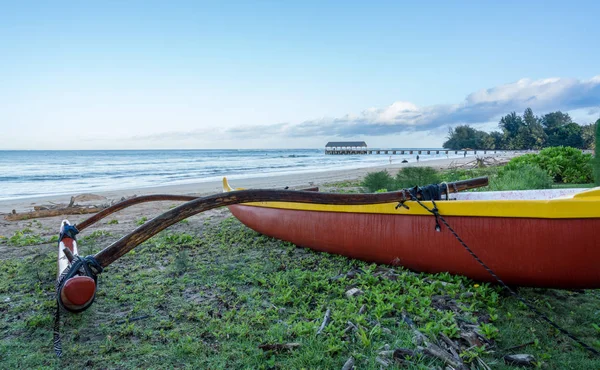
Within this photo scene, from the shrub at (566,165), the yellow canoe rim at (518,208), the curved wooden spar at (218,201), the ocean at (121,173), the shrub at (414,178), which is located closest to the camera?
the yellow canoe rim at (518,208)

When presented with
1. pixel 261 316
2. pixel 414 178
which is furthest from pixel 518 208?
pixel 414 178

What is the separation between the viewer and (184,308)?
2816 millimetres

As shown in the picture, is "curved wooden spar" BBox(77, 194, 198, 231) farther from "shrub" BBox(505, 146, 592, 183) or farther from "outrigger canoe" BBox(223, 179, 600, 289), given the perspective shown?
"shrub" BBox(505, 146, 592, 183)

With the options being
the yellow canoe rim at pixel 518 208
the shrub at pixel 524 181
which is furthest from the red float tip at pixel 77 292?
the shrub at pixel 524 181

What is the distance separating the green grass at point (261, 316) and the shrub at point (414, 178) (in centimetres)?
407

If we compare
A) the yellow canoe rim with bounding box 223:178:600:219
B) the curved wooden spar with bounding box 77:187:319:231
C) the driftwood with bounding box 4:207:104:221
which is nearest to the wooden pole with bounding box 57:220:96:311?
the curved wooden spar with bounding box 77:187:319:231

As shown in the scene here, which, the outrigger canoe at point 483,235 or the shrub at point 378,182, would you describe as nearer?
the outrigger canoe at point 483,235

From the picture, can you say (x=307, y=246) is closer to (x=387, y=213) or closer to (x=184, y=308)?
(x=387, y=213)

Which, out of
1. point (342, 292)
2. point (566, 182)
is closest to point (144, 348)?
point (342, 292)

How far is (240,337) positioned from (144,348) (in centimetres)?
61

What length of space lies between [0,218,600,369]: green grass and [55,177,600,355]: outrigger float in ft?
0.67

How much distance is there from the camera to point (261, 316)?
2.57 meters

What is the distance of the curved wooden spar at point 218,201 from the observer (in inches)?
106

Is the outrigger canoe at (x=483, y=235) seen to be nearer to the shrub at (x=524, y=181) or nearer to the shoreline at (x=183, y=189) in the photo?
the shrub at (x=524, y=181)
